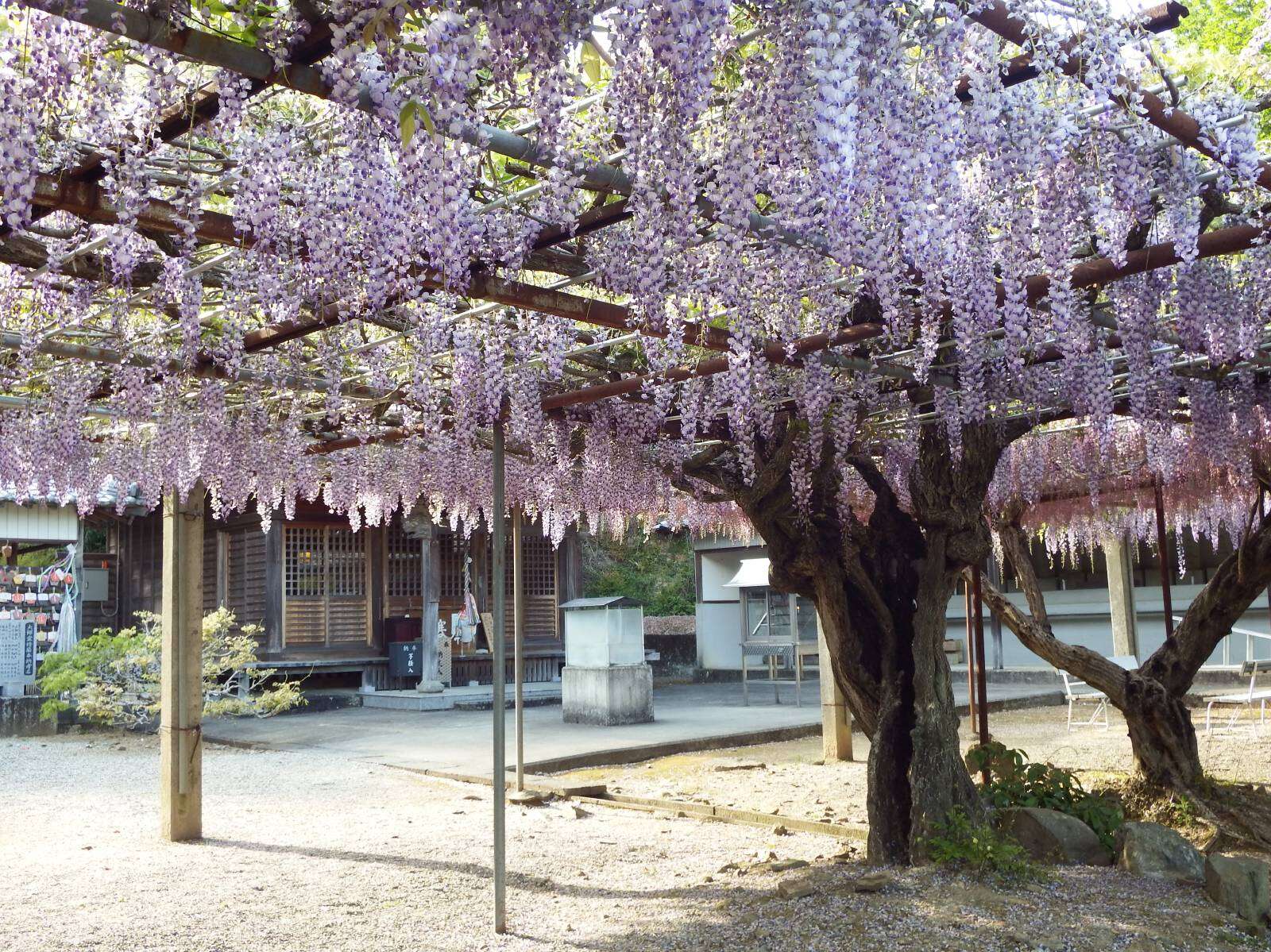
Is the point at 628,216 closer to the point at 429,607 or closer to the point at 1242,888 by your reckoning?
the point at 1242,888

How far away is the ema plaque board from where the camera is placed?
456 inches

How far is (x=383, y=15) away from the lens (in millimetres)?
2027

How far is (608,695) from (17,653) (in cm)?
621

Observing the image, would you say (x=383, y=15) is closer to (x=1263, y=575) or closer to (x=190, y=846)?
(x=190, y=846)

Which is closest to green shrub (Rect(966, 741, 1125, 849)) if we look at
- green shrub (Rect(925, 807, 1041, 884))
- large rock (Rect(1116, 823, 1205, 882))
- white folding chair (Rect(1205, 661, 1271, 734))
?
large rock (Rect(1116, 823, 1205, 882))

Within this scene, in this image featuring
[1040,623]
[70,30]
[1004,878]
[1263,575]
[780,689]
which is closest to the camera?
[70,30]

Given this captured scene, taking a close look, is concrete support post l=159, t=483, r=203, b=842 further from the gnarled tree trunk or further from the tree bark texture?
the tree bark texture

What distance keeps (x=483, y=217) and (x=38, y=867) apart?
3881 millimetres

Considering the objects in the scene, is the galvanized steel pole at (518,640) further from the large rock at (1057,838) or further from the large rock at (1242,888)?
the large rock at (1242,888)

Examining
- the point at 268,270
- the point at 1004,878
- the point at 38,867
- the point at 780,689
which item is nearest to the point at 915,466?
the point at 1004,878

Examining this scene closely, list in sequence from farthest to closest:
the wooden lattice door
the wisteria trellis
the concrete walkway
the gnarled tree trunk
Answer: the wooden lattice door
the concrete walkway
the gnarled tree trunk
the wisteria trellis

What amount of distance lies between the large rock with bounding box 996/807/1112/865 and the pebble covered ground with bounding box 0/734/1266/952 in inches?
→ 8.9

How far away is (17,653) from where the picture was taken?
1170cm

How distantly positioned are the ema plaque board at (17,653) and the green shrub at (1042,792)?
33.1 ft
